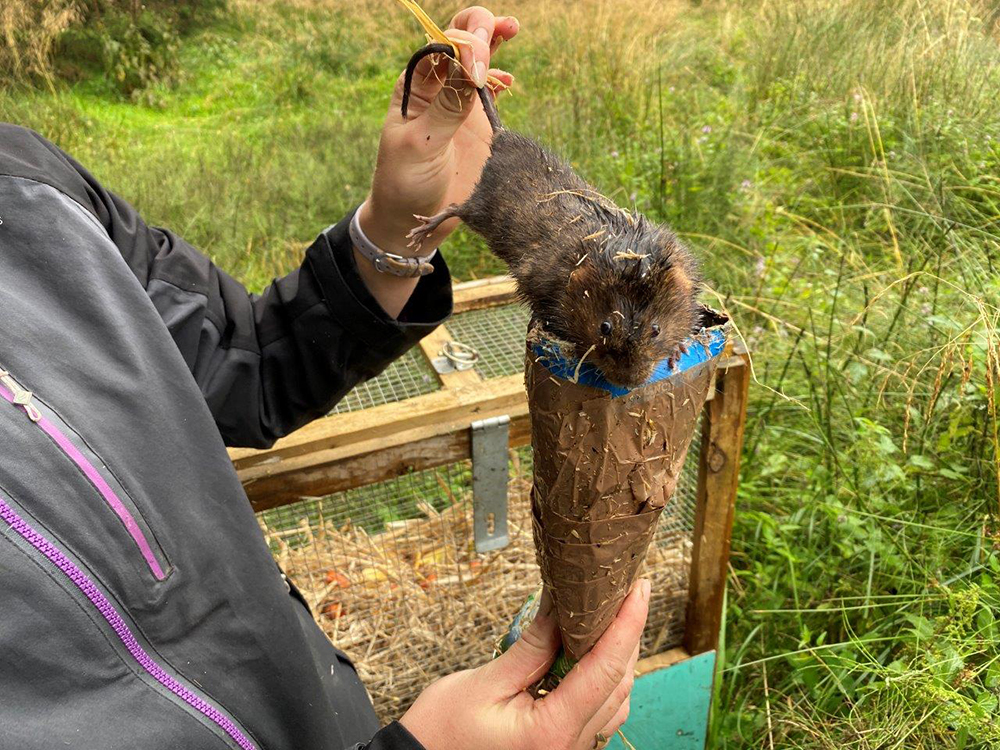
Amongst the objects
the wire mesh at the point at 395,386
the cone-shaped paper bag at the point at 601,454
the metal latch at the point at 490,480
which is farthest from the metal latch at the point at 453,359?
the cone-shaped paper bag at the point at 601,454

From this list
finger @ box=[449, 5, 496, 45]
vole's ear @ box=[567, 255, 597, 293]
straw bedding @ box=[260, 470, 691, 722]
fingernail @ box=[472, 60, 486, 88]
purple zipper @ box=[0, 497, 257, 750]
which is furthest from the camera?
straw bedding @ box=[260, 470, 691, 722]

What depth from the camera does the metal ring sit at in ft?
7.19

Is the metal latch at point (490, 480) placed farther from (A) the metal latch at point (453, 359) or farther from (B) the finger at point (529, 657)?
(B) the finger at point (529, 657)

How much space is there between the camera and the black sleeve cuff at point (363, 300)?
1735 millimetres

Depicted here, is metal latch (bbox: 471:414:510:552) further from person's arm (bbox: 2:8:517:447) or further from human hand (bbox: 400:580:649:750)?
human hand (bbox: 400:580:649:750)

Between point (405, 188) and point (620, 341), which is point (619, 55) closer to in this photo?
point (405, 188)

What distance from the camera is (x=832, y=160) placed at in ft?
16.1

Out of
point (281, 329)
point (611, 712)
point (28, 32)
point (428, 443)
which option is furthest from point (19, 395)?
point (28, 32)

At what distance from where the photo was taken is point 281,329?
1.80 metres

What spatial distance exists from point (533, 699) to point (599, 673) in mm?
128

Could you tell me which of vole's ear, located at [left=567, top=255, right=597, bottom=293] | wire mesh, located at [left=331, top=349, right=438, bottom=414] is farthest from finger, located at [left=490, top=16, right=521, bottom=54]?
wire mesh, located at [left=331, top=349, right=438, bottom=414]

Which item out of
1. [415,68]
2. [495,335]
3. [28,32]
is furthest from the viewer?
[28,32]

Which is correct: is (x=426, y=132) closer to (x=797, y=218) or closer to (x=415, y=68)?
(x=415, y=68)

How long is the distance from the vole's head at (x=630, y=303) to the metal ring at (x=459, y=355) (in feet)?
3.06
